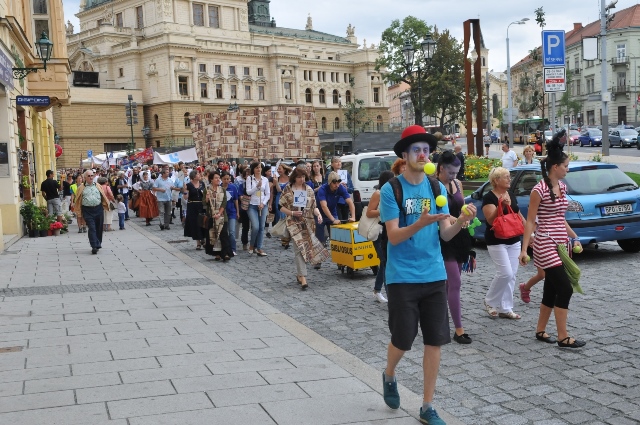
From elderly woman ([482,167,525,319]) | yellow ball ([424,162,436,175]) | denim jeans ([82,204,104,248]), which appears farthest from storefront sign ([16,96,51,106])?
yellow ball ([424,162,436,175])

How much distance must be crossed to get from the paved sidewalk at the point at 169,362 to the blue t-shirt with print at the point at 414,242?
94cm

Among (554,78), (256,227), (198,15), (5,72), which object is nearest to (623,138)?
(554,78)

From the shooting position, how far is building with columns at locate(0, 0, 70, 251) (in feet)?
58.7

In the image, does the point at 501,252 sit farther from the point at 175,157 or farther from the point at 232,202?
the point at 175,157

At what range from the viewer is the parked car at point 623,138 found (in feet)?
161

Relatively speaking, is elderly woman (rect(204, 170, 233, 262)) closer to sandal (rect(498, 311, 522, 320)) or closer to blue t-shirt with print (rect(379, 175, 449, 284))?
sandal (rect(498, 311, 522, 320))

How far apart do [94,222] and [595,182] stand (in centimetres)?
999

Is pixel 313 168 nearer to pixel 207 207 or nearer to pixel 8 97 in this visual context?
pixel 207 207

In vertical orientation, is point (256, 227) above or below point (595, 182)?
below

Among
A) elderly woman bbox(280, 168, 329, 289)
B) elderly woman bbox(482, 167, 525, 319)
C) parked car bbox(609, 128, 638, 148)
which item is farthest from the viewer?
parked car bbox(609, 128, 638, 148)

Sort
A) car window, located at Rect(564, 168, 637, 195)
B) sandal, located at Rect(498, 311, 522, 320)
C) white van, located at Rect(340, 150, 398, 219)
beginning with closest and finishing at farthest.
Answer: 1. sandal, located at Rect(498, 311, 522, 320)
2. car window, located at Rect(564, 168, 637, 195)
3. white van, located at Rect(340, 150, 398, 219)

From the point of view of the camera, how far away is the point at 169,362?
638 cm

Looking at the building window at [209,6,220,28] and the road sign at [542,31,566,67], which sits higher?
the building window at [209,6,220,28]

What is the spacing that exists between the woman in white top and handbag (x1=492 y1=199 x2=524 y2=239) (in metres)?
7.74
